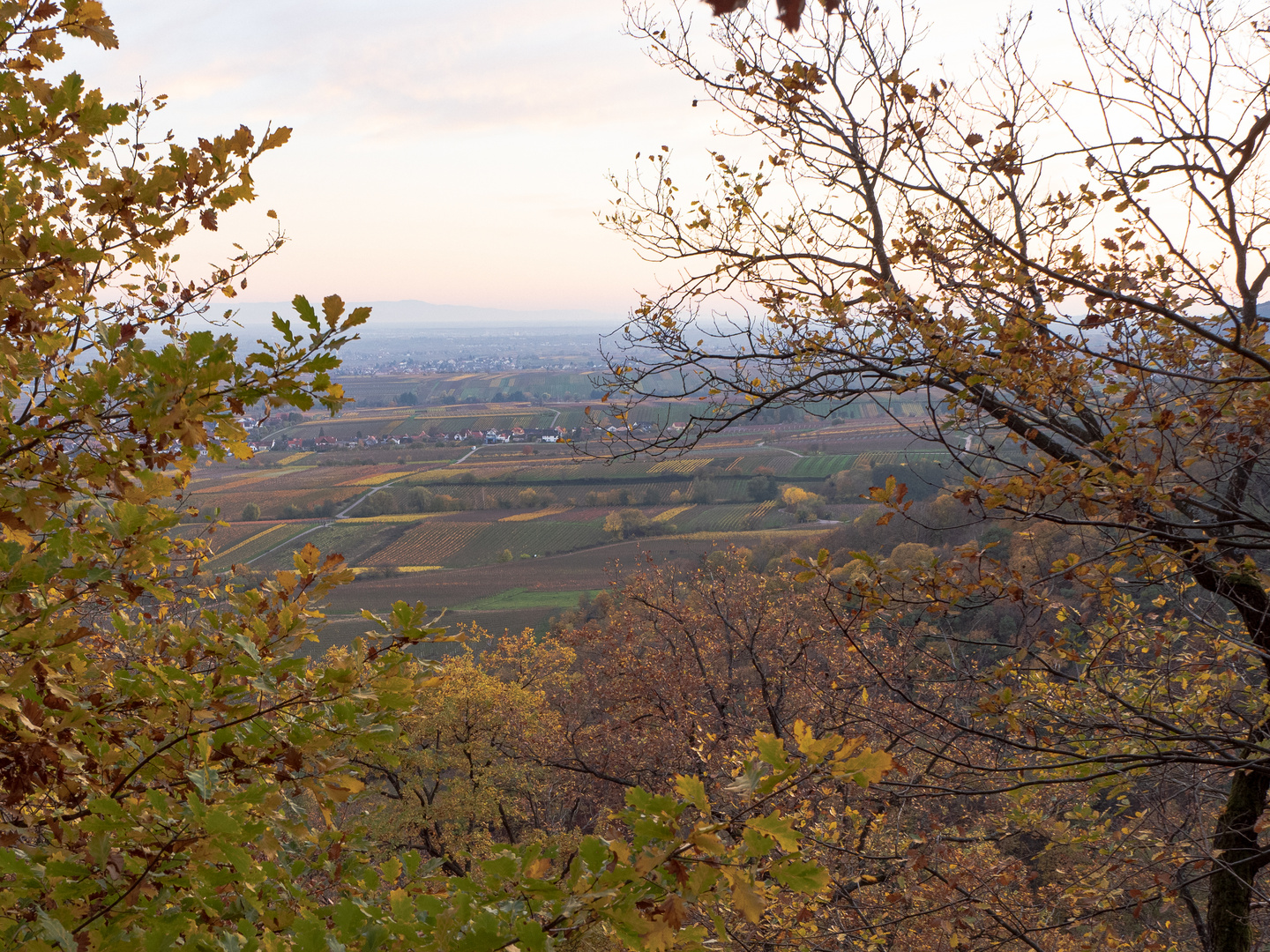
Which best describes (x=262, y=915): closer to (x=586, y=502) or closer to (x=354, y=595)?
(x=354, y=595)

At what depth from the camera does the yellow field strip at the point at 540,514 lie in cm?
7200

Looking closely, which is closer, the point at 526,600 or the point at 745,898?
the point at 745,898

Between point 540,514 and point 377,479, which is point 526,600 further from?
point 377,479

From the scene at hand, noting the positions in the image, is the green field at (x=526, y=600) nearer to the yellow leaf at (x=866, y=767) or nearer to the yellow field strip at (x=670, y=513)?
the yellow field strip at (x=670, y=513)

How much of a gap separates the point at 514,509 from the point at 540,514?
425 cm

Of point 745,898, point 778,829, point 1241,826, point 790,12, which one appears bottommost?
point 1241,826

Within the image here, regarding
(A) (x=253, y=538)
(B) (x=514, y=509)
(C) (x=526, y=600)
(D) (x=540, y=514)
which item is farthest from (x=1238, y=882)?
(B) (x=514, y=509)

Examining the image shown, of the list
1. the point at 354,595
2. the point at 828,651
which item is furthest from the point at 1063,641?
the point at 354,595

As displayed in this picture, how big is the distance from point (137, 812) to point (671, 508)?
70691 mm

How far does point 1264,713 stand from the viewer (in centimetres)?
489

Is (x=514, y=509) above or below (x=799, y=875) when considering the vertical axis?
below

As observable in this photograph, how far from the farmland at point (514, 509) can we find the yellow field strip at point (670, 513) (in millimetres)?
249

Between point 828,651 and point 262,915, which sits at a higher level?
point 262,915

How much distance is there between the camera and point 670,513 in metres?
70.8
